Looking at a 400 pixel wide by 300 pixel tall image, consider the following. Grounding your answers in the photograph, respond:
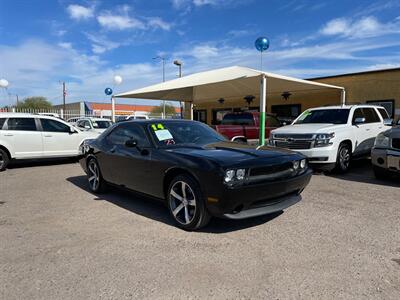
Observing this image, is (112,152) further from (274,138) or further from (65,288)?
(274,138)

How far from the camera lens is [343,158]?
28.2 feet

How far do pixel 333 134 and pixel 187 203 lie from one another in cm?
520

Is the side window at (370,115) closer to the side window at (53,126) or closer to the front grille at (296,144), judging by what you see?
the front grille at (296,144)

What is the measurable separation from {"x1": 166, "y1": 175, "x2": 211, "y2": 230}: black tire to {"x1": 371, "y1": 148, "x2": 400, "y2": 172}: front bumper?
185 inches

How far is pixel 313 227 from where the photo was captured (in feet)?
14.7

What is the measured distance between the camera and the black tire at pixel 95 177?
6.39 meters

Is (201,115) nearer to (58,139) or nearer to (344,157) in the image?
(58,139)

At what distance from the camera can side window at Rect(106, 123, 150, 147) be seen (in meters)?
5.33

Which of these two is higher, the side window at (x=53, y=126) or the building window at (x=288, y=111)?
the building window at (x=288, y=111)

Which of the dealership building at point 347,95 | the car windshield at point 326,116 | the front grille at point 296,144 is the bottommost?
the front grille at point 296,144

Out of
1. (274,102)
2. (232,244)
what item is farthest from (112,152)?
(274,102)

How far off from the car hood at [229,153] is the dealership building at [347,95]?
10.5m

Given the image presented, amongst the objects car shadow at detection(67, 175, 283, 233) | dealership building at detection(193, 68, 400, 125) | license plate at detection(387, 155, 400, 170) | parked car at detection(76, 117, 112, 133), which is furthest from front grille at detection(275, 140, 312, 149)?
parked car at detection(76, 117, 112, 133)

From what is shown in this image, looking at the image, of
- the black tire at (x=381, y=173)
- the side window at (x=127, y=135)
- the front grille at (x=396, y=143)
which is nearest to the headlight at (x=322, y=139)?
the black tire at (x=381, y=173)
